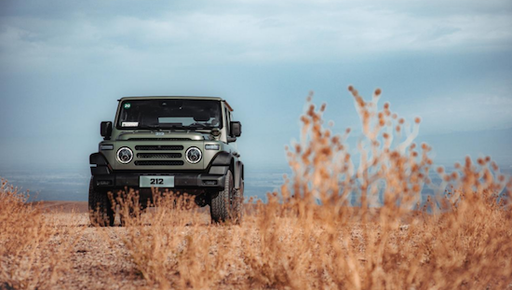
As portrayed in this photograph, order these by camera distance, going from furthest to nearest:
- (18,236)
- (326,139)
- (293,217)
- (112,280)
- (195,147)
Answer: (195,147)
(18,236)
(112,280)
(293,217)
(326,139)

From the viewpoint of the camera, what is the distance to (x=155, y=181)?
9086mm

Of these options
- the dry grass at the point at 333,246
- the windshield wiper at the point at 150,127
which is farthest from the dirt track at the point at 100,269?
the windshield wiper at the point at 150,127

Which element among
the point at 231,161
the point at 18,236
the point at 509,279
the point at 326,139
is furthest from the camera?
the point at 231,161

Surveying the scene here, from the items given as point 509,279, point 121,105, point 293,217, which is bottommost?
point 509,279

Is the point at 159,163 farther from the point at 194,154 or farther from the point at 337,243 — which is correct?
the point at 337,243

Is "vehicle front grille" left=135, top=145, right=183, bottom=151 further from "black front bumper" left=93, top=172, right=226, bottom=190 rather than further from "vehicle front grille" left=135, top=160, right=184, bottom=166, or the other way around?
"black front bumper" left=93, top=172, right=226, bottom=190

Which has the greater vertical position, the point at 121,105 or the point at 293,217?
the point at 121,105

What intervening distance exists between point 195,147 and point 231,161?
94 cm

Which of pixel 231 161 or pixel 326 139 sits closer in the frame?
pixel 326 139

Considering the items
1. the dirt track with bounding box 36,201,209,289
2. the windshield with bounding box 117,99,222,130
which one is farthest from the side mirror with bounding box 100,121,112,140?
the dirt track with bounding box 36,201,209,289

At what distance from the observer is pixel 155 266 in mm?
5223

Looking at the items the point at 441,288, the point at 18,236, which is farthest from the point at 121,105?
the point at 441,288

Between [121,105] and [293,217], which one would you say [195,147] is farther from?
[293,217]

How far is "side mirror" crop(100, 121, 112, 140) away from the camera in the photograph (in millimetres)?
9962
